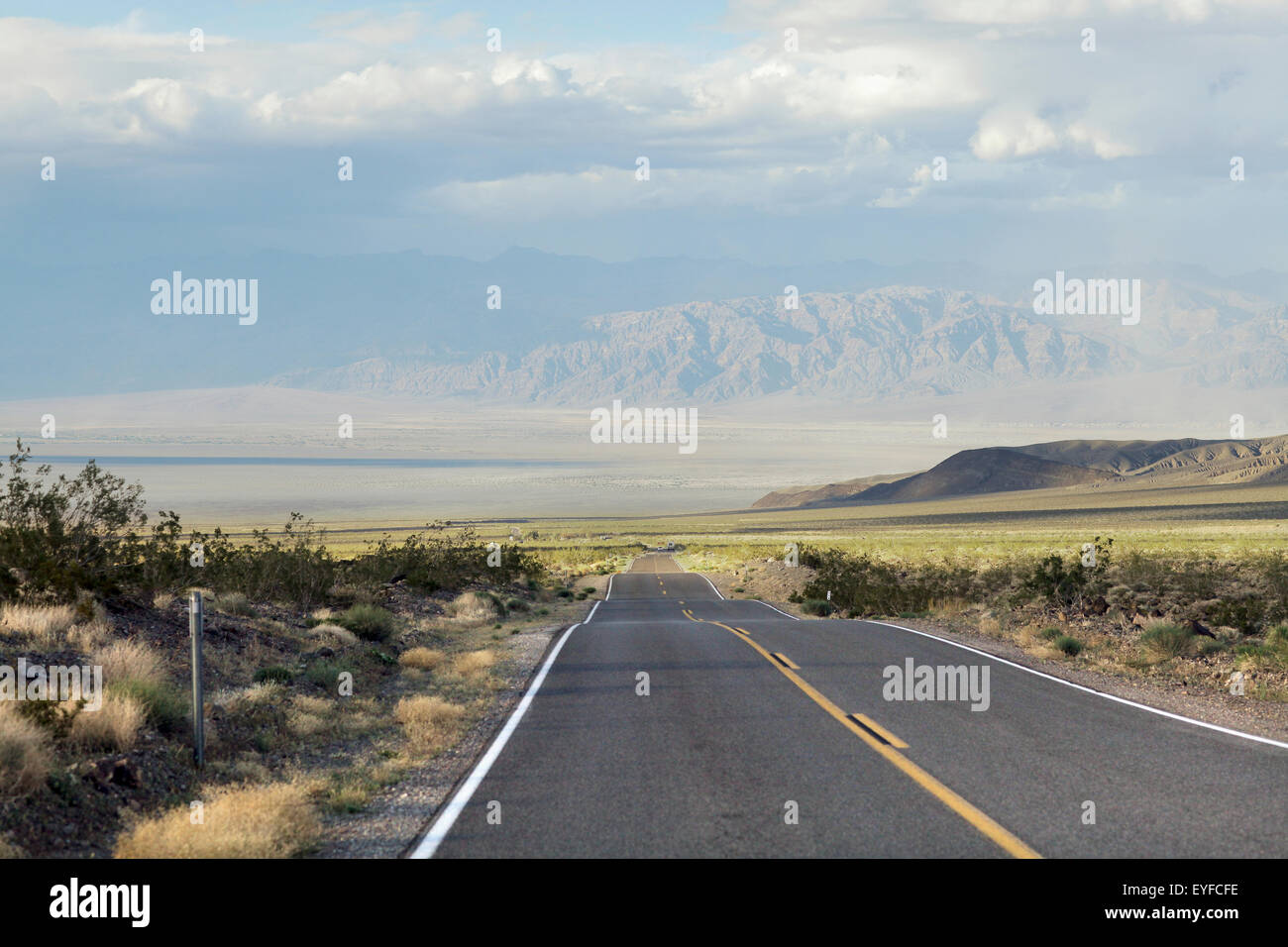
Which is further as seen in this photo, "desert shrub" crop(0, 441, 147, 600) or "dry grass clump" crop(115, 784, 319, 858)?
"desert shrub" crop(0, 441, 147, 600)

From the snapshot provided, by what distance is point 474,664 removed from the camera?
16844 millimetres

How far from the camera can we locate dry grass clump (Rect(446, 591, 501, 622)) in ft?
95.4

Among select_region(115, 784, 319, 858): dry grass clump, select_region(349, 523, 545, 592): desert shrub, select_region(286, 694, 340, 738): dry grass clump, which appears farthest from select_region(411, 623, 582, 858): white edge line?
select_region(349, 523, 545, 592): desert shrub

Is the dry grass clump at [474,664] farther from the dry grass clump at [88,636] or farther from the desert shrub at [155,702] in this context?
the desert shrub at [155,702]

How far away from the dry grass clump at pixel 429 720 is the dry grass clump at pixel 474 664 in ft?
10.8

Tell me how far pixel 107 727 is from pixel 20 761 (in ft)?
5.23

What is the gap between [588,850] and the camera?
6840mm

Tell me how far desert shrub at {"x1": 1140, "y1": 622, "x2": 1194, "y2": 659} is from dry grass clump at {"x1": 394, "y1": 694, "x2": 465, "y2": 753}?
11.0 m

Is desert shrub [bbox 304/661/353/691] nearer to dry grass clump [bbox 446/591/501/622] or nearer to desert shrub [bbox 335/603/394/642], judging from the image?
desert shrub [bbox 335/603/394/642]

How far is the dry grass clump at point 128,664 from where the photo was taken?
35.9 feet

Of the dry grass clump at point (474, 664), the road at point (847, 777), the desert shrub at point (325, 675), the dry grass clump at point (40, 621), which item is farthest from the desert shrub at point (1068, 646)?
the dry grass clump at point (40, 621)

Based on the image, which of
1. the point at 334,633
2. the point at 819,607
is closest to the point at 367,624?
the point at 334,633
